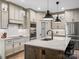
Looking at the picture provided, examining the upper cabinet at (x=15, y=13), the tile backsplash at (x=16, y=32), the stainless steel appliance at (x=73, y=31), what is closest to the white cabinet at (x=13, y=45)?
the tile backsplash at (x=16, y=32)

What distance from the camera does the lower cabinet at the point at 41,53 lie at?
Result: 187 centimetres

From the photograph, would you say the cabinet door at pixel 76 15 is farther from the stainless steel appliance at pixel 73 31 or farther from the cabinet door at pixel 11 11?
the cabinet door at pixel 11 11

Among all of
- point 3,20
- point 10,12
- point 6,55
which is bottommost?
point 6,55

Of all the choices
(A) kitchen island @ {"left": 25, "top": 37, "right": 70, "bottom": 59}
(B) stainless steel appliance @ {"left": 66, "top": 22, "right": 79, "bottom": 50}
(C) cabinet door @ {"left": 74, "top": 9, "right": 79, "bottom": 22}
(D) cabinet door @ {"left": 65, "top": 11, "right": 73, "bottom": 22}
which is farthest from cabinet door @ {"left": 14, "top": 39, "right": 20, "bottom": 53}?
(C) cabinet door @ {"left": 74, "top": 9, "right": 79, "bottom": 22}

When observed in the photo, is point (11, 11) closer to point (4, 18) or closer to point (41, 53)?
point (4, 18)

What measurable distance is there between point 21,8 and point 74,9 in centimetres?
347

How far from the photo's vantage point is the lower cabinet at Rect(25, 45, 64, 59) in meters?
1.87

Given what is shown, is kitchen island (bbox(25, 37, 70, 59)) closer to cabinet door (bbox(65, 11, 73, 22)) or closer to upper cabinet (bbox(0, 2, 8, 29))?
upper cabinet (bbox(0, 2, 8, 29))

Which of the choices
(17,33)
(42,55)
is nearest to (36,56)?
(42,55)

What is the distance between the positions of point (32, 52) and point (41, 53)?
262 millimetres

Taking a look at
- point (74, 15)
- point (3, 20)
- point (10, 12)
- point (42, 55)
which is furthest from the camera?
point (74, 15)

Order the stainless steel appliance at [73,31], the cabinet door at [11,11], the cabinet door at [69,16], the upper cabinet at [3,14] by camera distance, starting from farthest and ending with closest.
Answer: the cabinet door at [69,16]
the stainless steel appliance at [73,31]
the cabinet door at [11,11]
the upper cabinet at [3,14]

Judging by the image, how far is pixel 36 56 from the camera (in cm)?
224

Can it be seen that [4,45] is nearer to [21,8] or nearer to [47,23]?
[21,8]
